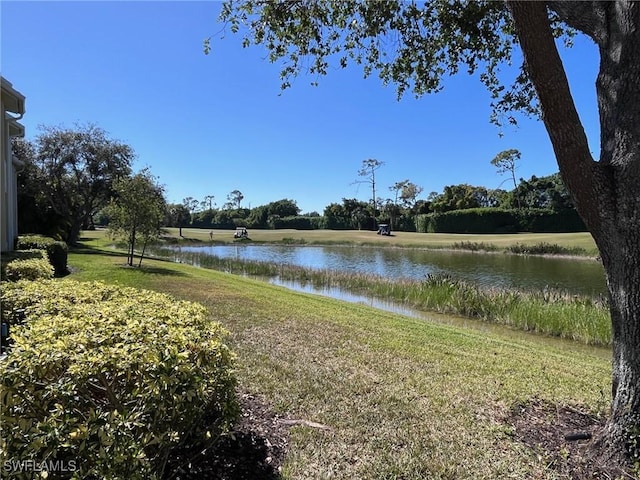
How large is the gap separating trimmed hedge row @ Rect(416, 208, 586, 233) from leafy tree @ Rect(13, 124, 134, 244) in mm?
43774

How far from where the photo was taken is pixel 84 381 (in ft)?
6.83

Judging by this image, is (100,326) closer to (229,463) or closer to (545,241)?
(229,463)

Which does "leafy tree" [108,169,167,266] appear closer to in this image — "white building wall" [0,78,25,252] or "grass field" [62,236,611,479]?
"white building wall" [0,78,25,252]

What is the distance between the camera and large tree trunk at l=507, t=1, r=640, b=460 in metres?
2.69

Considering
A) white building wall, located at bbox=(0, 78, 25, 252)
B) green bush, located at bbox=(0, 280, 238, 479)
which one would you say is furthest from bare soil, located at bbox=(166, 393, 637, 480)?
white building wall, located at bbox=(0, 78, 25, 252)

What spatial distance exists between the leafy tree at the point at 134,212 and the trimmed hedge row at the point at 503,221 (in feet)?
154

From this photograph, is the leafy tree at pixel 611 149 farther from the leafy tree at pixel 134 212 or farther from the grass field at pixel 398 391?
the leafy tree at pixel 134 212

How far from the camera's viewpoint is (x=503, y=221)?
51719 millimetres

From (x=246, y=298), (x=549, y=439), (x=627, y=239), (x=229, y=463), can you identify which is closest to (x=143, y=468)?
(x=229, y=463)

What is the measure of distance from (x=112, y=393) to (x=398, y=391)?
284 cm

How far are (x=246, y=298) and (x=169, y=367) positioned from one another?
737 centimetres

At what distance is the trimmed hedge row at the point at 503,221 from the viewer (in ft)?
158

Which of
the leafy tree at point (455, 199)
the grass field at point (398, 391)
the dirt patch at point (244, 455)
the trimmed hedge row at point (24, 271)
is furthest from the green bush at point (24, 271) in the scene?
the leafy tree at point (455, 199)

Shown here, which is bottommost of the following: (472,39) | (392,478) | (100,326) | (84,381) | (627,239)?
(392,478)
